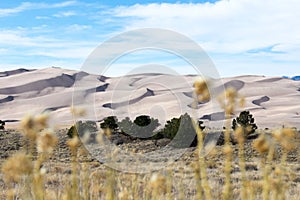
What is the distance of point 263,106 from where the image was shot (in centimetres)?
9600

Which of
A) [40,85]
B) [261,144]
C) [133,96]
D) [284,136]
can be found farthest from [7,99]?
[261,144]

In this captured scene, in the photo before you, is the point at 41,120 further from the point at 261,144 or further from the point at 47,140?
the point at 261,144

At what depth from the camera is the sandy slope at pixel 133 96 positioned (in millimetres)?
82312

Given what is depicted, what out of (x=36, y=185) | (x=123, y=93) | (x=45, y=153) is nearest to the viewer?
(x=45, y=153)

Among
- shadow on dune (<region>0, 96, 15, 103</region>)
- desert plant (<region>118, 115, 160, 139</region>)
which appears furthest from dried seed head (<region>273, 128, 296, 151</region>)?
shadow on dune (<region>0, 96, 15, 103</region>)

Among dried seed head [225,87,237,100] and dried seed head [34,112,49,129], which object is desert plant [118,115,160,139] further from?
dried seed head [34,112,49,129]

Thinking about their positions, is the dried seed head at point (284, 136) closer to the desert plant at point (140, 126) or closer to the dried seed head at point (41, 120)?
the dried seed head at point (41, 120)

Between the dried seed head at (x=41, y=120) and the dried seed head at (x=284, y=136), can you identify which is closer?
the dried seed head at (x=41, y=120)

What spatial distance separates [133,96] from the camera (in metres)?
96.5

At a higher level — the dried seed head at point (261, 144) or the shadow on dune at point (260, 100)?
the shadow on dune at point (260, 100)

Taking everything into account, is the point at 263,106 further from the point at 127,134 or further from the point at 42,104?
the point at 127,134

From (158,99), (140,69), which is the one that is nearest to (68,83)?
Answer: (158,99)

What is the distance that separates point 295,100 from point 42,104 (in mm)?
49717

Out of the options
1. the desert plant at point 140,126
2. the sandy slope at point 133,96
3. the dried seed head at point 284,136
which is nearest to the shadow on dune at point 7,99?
the sandy slope at point 133,96
